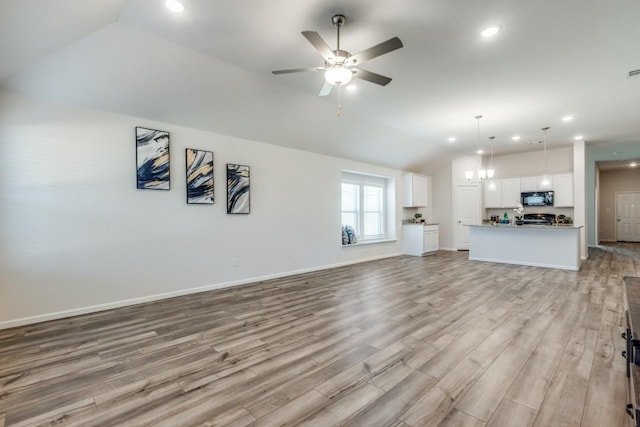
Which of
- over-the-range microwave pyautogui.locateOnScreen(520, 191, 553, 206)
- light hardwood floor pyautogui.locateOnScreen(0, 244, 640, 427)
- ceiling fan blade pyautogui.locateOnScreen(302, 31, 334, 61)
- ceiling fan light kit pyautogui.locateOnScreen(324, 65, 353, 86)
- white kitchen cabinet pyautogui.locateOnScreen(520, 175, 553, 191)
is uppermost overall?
ceiling fan blade pyautogui.locateOnScreen(302, 31, 334, 61)

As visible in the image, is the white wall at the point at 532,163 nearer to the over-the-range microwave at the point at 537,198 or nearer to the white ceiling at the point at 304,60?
the over-the-range microwave at the point at 537,198

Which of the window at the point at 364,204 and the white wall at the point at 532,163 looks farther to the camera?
the white wall at the point at 532,163

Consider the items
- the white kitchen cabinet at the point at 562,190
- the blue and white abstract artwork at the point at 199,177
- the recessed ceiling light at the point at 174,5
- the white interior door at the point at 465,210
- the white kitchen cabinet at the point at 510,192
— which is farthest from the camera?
the white interior door at the point at 465,210

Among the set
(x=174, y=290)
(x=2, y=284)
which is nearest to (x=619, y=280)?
(x=174, y=290)

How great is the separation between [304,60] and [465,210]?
779 cm

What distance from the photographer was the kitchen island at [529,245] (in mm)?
6137

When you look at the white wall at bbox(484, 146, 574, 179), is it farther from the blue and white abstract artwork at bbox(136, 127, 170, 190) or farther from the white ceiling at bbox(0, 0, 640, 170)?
the blue and white abstract artwork at bbox(136, 127, 170, 190)

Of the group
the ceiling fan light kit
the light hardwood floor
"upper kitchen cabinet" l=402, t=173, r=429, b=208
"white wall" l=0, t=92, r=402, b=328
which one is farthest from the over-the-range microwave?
the ceiling fan light kit

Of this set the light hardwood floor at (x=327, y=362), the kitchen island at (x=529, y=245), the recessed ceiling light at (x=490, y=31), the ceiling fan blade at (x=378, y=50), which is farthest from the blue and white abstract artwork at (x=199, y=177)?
the kitchen island at (x=529, y=245)

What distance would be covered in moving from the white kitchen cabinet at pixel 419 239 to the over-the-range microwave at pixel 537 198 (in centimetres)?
261

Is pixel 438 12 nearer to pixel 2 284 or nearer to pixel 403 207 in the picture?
pixel 2 284

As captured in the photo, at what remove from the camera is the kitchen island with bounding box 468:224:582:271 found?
6.14 metres

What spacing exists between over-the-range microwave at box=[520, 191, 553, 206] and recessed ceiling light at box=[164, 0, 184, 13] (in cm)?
950

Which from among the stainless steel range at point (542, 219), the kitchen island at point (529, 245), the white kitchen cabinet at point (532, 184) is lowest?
the kitchen island at point (529, 245)
